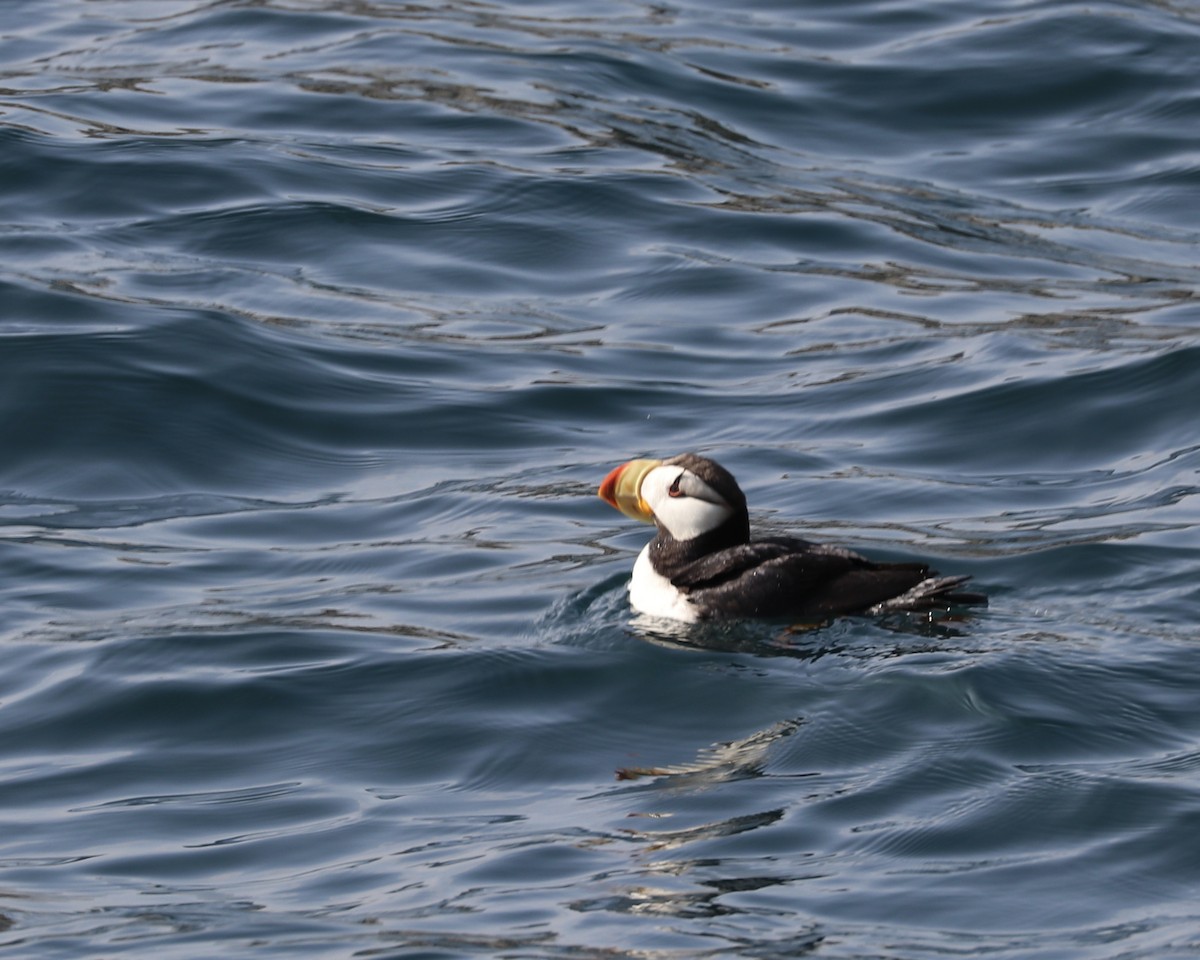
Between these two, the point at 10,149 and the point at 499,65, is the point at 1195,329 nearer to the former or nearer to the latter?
the point at 499,65

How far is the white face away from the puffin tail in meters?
0.77

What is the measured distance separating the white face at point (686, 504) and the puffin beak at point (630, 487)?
0.10 meters

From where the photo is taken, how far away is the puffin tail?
7.28 meters

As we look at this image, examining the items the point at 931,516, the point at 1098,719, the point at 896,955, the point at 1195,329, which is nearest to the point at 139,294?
the point at 931,516

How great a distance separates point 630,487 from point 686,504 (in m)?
0.28

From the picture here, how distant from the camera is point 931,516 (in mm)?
9055

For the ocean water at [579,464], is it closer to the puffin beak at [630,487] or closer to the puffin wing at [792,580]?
the puffin wing at [792,580]

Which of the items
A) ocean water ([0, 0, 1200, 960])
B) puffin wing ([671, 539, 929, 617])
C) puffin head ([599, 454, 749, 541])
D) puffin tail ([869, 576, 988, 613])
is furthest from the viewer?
puffin head ([599, 454, 749, 541])

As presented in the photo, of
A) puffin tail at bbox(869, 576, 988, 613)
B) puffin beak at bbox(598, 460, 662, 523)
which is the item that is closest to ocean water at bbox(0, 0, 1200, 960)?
puffin tail at bbox(869, 576, 988, 613)

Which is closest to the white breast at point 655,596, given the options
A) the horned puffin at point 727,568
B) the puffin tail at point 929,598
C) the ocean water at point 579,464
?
the horned puffin at point 727,568

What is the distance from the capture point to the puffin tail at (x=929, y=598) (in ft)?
23.9

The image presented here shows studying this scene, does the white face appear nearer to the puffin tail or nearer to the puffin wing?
the puffin wing

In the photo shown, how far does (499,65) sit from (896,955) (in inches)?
437

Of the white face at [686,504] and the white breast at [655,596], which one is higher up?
the white face at [686,504]
